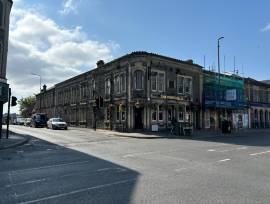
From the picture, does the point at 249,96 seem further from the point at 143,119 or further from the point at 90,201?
the point at 90,201

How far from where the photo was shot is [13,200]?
6113 mm

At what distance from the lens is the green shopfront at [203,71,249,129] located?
1501 inches

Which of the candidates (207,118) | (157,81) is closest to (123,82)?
(157,81)

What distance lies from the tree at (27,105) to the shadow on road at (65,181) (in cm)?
8659

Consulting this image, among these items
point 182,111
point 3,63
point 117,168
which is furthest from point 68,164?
point 182,111

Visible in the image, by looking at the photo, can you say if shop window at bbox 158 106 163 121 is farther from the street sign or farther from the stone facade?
the stone facade

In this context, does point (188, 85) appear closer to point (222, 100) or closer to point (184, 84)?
point (184, 84)

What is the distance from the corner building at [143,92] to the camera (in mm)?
31469

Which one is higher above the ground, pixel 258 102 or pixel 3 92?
pixel 258 102

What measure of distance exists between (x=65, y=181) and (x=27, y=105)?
307ft

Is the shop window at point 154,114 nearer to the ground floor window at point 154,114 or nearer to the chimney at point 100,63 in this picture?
the ground floor window at point 154,114

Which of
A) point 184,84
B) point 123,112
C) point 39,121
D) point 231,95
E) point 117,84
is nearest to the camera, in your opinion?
point 123,112

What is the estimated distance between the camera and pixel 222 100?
39875 mm

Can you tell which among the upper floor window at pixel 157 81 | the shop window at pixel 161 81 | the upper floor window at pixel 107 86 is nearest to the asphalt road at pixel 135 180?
the upper floor window at pixel 157 81
